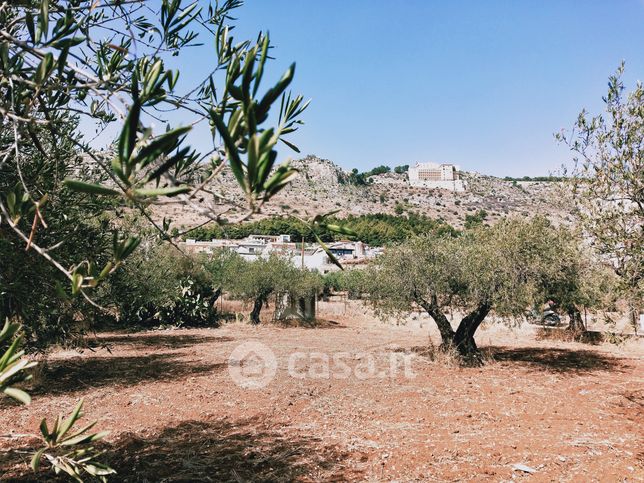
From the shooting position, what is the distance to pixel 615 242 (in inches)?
252

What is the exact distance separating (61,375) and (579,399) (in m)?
11.8

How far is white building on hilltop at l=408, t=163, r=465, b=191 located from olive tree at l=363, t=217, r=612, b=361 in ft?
372

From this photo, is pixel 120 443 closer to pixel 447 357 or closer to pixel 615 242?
pixel 615 242

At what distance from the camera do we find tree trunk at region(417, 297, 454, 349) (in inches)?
503

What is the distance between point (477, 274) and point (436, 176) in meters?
133

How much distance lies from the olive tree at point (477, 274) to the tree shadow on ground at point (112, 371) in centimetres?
555

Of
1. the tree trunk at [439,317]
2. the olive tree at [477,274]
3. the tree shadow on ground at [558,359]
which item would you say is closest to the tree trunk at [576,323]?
the tree shadow on ground at [558,359]

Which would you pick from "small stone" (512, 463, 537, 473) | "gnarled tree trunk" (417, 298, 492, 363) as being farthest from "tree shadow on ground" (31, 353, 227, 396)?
"small stone" (512, 463, 537, 473)

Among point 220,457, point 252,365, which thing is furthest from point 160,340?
point 220,457

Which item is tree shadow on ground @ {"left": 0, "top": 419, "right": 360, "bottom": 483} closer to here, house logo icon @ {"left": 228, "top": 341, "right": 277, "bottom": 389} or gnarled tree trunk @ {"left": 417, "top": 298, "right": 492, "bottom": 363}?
house logo icon @ {"left": 228, "top": 341, "right": 277, "bottom": 389}

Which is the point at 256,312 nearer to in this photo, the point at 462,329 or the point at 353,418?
the point at 462,329

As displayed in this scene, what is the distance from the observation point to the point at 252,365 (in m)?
12.8

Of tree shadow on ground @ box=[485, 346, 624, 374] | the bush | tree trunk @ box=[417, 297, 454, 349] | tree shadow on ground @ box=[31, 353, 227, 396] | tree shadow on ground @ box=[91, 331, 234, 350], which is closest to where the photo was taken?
tree shadow on ground @ box=[31, 353, 227, 396]

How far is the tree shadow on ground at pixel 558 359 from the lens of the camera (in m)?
12.6
